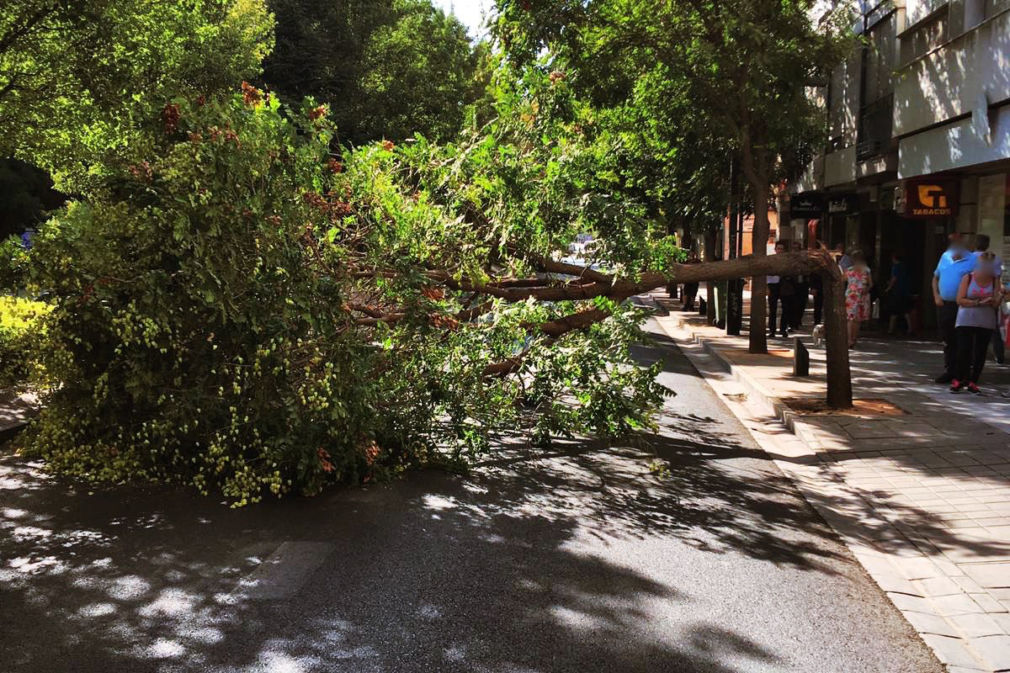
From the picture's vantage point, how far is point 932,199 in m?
17.7

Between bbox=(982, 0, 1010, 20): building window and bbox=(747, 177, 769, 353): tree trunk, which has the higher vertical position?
bbox=(982, 0, 1010, 20): building window

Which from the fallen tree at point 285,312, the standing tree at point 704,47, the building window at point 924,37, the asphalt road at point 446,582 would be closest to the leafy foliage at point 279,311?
the fallen tree at point 285,312

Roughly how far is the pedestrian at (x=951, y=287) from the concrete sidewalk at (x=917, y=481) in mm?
532

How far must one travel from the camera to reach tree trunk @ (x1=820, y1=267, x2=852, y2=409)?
10484 millimetres

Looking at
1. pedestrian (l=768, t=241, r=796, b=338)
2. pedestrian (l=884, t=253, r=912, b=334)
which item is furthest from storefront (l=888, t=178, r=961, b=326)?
pedestrian (l=768, t=241, r=796, b=338)

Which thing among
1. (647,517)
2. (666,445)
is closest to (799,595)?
(647,517)

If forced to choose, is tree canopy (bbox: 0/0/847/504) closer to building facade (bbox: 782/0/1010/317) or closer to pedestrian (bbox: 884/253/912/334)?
building facade (bbox: 782/0/1010/317)

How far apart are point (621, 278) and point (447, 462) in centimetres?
261

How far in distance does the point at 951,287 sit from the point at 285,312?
27.9 ft

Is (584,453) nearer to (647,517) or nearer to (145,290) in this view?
(647,517)

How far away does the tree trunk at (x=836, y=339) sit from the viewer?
34.4ft

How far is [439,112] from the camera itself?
2948 cm

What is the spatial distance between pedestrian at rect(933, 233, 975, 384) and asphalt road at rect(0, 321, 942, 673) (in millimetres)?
5277

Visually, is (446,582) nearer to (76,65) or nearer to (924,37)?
(76,65)
